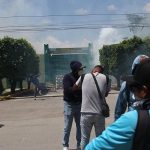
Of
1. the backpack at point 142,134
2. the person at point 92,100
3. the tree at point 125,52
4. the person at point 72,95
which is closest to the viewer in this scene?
the backpack at point 142,134

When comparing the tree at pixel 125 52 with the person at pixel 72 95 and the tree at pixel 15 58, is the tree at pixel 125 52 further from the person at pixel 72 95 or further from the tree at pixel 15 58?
the person at pixel 72 95

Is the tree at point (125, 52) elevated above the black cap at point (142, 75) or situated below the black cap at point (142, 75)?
above

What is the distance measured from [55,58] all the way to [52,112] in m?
29.7

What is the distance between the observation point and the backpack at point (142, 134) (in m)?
2.11

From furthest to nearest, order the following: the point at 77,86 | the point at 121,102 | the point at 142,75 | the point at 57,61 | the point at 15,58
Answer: the point at 57,61
the point at 15,58
the point at 77,86
the point at 121,102
the point at 142,75

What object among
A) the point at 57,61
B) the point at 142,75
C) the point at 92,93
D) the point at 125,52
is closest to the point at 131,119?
the point at 142,75

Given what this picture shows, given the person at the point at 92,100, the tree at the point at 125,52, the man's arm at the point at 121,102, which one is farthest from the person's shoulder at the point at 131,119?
the tree at the point at 125,52

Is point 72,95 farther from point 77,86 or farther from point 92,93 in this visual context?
point 92,93

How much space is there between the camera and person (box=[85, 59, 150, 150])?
6.97ft

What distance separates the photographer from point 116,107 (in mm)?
5883

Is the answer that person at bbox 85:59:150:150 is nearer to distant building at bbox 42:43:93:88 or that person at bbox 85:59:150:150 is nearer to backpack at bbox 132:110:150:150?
backpack at bbox 132:110:150:150

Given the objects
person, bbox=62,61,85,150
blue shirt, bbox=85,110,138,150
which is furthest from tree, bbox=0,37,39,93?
blue shirt, bbox=85,110,138,150

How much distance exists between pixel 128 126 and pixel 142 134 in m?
0.07

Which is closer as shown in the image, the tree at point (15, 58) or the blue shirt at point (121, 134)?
the blue shirt at point (121, 134)
